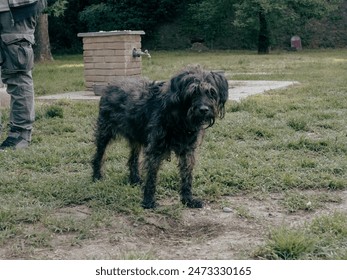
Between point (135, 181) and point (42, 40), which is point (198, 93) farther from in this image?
point (42, 40)

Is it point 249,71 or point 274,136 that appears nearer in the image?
point 274,136

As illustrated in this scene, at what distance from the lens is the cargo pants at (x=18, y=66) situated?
6270mm

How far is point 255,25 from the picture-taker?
91.1 feet

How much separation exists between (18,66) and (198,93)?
310 cm

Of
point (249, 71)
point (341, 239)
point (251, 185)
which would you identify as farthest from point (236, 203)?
point (249, 71)

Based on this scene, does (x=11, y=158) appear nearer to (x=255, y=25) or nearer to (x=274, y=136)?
(x=274, y=136)

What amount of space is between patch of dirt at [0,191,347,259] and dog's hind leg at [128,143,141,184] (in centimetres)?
77

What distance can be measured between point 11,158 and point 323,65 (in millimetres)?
13363

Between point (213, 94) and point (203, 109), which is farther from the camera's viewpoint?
point (213, 94)

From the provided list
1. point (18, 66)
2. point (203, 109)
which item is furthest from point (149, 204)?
point (18, 66)

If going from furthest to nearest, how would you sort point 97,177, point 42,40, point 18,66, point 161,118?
point 42,40 → point 18,66 → point 97,177 → point 161,118

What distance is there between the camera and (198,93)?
4.08 m

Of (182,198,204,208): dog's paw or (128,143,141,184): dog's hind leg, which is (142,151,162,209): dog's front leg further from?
(128,143,141,184): dog's hind leg

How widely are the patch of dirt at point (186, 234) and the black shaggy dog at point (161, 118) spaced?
0.34 meters
